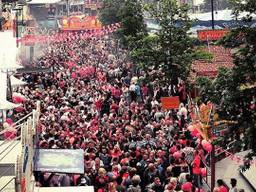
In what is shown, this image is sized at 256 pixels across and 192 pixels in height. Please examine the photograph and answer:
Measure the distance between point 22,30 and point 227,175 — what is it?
30.5 m

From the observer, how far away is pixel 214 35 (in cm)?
3166

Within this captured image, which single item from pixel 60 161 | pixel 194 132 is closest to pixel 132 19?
pixel 194 132

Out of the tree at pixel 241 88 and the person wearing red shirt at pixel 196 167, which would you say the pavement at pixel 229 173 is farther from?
the tree at pixel 241 88

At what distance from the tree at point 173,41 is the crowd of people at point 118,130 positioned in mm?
990

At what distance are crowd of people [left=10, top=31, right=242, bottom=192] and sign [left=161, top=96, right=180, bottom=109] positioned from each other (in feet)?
1.44

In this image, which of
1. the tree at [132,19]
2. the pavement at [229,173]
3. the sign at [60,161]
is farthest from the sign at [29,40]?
the sign at [60,161]

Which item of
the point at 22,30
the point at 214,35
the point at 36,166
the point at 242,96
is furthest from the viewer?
the point at 22,30

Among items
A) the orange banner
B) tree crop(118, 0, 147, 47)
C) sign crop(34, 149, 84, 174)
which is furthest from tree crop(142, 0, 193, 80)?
the orange banner

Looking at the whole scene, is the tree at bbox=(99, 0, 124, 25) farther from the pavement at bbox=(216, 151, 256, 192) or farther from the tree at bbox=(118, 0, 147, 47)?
the pavement at bbox=(216, 151, 256, 192)

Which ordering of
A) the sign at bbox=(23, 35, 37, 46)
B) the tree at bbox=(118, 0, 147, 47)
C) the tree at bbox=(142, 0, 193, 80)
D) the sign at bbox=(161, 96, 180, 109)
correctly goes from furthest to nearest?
the sign at bbox=(23, 35, 37, 46), the tree at bbox=(118, 0, 147, 47), the tree at bbox=(142, 0, 193, 80), the sign at bbox=(161, 96, 180, 109)

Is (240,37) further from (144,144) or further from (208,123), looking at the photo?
(144,144)

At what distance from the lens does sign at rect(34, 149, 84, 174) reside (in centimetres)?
1109

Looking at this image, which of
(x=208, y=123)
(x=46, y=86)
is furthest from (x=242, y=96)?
(x=46, y=86)

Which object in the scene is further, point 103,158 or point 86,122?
point 86,122
